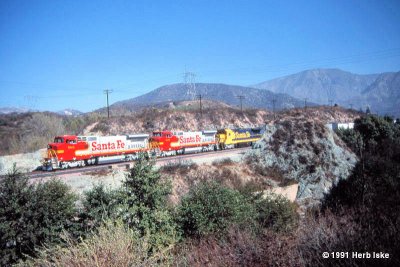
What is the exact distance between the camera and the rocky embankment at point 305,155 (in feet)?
111

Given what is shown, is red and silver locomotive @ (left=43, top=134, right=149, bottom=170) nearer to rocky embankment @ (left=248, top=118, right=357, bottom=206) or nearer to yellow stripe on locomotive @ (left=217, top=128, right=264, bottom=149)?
rocky embankment @ (left=248, top=118, right=357, bottom=206)

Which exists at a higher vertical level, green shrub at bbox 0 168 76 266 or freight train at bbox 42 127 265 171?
freight train at bbox 42 127 265 171

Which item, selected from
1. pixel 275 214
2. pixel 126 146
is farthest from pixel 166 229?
pixel 126 146

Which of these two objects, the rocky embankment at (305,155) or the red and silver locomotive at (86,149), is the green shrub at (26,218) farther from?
the rocky embankment at (305,155)

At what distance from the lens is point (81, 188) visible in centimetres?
2323

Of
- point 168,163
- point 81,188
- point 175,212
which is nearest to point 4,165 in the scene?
point 81,188

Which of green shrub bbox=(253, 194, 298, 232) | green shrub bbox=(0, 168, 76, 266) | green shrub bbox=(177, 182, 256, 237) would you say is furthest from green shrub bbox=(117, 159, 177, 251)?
green shrub bbox=(253, 194, 298, 232)

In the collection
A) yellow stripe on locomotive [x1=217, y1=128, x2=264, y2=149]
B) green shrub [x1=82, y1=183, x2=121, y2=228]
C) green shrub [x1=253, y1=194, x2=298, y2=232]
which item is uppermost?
yellow stripe on locomotive [x1=217, y1=128, x2=264, y2=149]

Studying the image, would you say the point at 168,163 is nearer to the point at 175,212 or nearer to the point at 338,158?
the point at 175,212

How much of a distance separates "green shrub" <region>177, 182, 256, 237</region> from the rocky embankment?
17.8 m

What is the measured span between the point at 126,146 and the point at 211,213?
22211 mm

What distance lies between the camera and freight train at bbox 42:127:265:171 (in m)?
29.0

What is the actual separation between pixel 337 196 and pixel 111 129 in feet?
173

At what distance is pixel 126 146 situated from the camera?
35.1 meters
